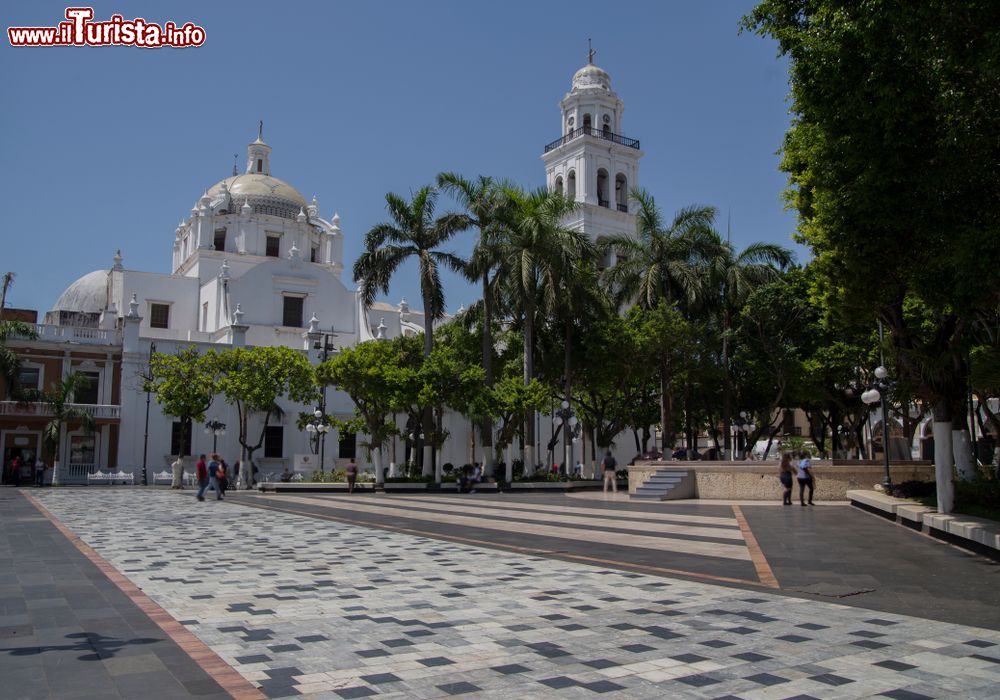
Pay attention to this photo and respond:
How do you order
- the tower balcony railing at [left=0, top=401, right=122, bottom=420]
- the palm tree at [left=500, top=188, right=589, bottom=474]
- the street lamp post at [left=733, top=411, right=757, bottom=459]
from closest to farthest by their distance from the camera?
the palm tree at [left=500, top=188, right=589, bottom=474], the tower balcony railing at [left=0, top=401, right=122, bottom=420], the street lamp post at [left=733, top=411, right=757, bottom=459]

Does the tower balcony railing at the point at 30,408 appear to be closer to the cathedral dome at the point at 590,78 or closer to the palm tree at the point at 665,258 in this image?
the palm tree at the point at 665,258

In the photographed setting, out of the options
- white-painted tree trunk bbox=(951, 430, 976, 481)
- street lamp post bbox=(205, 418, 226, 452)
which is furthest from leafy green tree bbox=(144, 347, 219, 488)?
white-painted tree trunk bbox=(951, 430, 976, 481)

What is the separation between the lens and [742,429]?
40.2 m

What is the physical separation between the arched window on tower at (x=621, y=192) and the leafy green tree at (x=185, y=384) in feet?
93.3

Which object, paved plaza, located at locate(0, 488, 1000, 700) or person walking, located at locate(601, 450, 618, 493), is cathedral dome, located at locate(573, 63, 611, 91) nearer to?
person walking, located at locate(601, 450, 618, 493)

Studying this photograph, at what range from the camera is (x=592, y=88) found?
53062 mm

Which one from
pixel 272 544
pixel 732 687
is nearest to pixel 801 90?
pixel 732 687

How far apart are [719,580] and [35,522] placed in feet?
48.9

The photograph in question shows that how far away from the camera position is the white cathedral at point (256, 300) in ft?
138

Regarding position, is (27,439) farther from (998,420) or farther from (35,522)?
(998,420)

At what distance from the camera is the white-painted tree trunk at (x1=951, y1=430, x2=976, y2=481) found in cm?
1778

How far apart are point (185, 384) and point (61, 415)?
26.2 ft

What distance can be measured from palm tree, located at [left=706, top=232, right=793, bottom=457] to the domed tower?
15.8 metres

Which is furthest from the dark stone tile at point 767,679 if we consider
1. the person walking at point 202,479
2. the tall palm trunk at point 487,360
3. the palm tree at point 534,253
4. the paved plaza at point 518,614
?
the tall palm trunk at point 487,360
